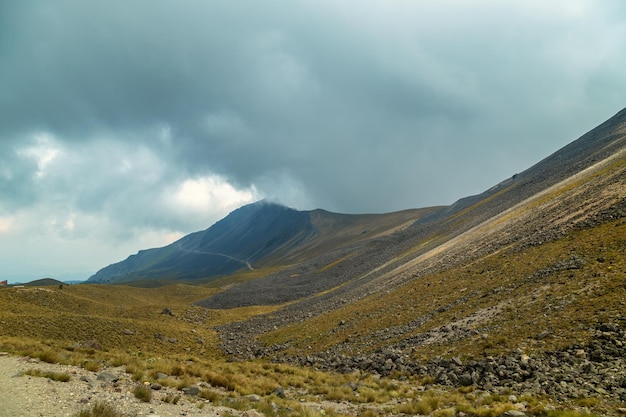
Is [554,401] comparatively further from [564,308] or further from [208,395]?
[208,395]

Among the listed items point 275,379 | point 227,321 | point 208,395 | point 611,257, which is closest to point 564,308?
point 611,257

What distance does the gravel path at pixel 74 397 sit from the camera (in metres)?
11.3

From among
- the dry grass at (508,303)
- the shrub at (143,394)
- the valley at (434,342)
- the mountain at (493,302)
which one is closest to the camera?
the shrub at (143,394)

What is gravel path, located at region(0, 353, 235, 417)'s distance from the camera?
11273mm

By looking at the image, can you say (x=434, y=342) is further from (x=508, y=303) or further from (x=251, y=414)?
(x=251, y=414)

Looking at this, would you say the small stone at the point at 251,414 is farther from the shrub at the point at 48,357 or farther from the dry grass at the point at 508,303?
the dry grass at the point at 508,303

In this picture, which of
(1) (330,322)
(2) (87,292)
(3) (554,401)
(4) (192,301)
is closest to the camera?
(3) (554,401)

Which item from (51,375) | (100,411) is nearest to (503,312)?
(100,411)

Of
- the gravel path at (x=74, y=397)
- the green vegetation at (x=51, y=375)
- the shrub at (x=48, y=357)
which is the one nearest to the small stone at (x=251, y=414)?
the gravel path at (x=74, y=397)

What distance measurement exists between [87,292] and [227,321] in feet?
113

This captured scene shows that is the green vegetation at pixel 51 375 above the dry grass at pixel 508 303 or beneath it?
above

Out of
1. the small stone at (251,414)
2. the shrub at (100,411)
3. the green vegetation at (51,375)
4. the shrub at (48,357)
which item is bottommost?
the small stone at (251,414)

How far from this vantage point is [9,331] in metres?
30.8

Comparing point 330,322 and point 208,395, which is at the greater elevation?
point 208,395
